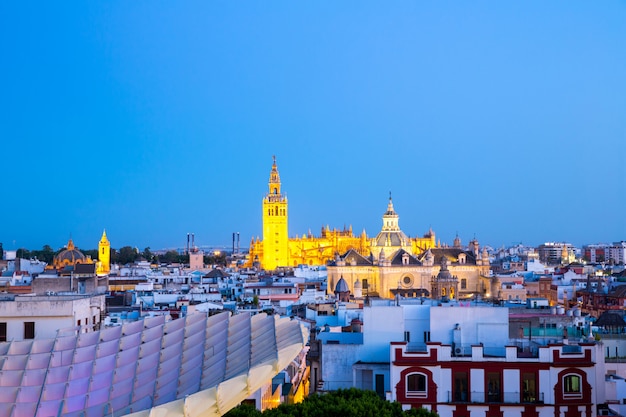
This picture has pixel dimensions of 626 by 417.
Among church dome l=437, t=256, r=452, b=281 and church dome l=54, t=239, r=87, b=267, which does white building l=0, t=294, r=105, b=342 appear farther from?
church dome l=54, t=239, r=87, b=267

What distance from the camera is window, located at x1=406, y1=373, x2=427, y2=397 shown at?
29625 millimetres

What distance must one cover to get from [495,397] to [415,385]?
7.67ft

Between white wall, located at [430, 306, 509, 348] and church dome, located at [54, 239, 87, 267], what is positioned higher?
church dome, located at [54, 239, 87, 267]

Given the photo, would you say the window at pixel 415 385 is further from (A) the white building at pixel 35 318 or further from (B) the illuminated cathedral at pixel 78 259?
(B) the illuminated cathedral at pixel 78 259

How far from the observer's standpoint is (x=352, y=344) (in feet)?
111

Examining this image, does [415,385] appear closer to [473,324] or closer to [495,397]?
[495,397]

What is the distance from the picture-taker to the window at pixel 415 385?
29.6m

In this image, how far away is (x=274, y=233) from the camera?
163m

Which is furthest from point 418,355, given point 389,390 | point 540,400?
point 540,400

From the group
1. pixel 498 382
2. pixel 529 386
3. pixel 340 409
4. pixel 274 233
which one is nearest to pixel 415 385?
pixel 498 382

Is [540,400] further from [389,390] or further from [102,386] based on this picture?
[102,386]

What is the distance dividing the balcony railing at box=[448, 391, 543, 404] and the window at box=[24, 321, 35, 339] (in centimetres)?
1299

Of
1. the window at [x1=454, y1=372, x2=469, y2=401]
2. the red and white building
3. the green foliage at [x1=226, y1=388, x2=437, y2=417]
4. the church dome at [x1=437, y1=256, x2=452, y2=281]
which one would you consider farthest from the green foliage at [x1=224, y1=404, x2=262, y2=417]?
the church dome at [x1=437, y1=256, x2=452, y2=281]

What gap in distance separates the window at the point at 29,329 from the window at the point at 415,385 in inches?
462
